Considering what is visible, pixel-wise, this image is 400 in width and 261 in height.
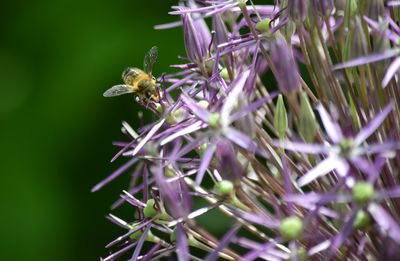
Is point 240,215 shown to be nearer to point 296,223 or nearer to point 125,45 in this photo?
point 296,223

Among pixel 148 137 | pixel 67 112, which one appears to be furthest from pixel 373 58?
pixel 67 112

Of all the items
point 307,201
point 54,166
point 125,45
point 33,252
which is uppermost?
point 307,201

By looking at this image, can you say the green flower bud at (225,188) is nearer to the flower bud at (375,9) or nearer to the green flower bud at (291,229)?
the green flower bud at (291,229)

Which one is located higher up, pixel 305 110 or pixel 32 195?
pixel 305 110

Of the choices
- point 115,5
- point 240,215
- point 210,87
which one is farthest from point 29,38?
point 240,215

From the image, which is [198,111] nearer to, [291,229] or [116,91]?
[291,229]

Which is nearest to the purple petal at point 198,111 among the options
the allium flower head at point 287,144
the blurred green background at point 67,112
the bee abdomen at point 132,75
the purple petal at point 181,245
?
the allium flower head at point 287,144
